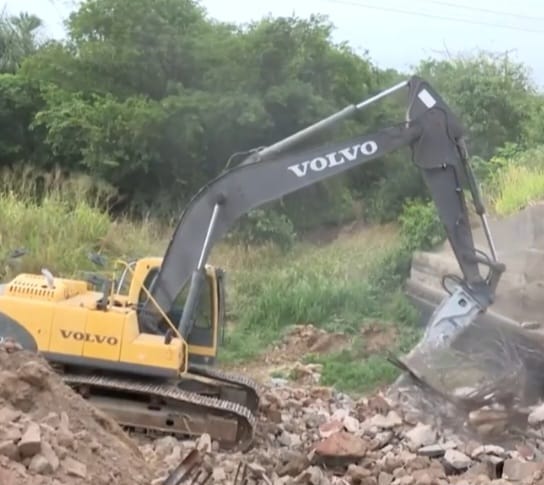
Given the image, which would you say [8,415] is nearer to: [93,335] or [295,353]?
[93,335]

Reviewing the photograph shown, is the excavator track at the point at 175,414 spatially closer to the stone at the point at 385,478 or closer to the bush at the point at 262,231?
the stone at the point at 385,478

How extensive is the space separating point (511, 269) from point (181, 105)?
6833 millimetres

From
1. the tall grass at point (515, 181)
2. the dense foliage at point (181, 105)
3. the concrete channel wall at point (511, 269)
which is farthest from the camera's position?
the dense foliage at point (181, 105)

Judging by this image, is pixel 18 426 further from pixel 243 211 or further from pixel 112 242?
pixel 112 242

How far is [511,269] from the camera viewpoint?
13461 millimetres

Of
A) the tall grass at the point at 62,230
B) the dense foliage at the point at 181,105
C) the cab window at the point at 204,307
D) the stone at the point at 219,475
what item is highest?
the dense foliage at the point at 181,105

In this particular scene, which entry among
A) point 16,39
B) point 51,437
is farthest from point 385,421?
point 16,39

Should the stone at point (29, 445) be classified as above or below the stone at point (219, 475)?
above

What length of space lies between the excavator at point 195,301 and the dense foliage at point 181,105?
26.5ft

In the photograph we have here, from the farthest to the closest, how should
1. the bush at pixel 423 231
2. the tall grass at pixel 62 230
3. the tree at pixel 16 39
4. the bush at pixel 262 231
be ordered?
the tree at pixel 16 39 < the bush at pixel 262 231 < the bush at pixel 423 231 < the tall grass at pixel 62 230

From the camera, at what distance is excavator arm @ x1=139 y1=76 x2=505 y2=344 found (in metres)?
8.69

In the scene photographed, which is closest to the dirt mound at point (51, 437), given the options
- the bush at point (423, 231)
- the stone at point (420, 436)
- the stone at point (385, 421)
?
the stone at point (420, 436)

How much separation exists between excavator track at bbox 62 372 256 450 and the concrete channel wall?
4550mm

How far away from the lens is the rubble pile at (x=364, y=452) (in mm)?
7227
